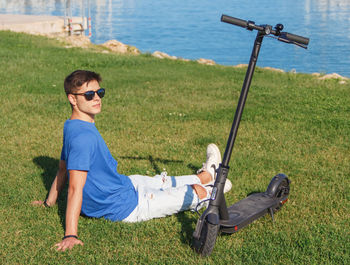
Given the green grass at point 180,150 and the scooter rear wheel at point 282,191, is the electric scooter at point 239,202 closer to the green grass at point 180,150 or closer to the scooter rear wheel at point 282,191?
the scooter rear wheel at point 282,191

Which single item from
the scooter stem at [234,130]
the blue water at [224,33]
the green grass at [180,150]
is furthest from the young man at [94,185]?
the blue water at [224,33]

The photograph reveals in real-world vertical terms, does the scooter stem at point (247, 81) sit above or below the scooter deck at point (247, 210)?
above

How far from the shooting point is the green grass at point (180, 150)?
3.95 meters

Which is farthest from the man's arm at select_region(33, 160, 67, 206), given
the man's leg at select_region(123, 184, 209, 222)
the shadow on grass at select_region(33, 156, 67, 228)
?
the man's leg at select_region(123, 184, 209, 222)

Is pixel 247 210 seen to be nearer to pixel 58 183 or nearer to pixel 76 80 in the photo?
pixel 58 183

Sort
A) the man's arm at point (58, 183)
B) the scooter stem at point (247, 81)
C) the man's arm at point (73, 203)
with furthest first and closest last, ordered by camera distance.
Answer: the man's arm at point (58, 183), the man's arm at point (73, 203), the scooter stem at point (247, 81)

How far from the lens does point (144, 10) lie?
6194 centimetres

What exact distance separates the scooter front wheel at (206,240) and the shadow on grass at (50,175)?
1377mm

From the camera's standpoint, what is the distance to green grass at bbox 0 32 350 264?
3.95 meters

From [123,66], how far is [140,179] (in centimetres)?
856

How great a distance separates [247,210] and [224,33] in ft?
125

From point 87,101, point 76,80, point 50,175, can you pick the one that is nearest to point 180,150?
point 50,175

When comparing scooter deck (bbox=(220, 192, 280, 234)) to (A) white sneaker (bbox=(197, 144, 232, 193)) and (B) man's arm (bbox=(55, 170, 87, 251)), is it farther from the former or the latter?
(B) man's arm (bbox=(55, 170, 87, 251))

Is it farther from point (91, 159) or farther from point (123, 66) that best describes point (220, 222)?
point (123, 66)
